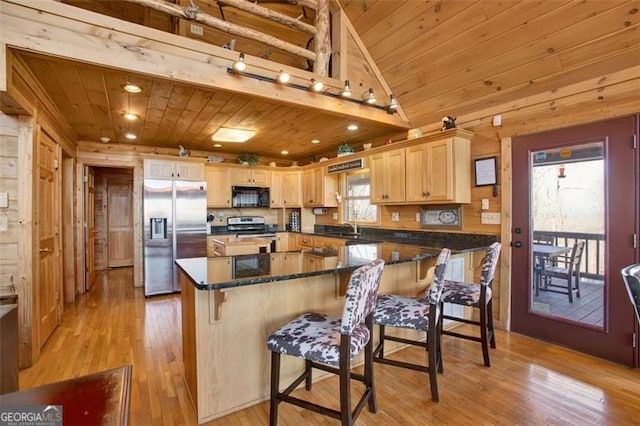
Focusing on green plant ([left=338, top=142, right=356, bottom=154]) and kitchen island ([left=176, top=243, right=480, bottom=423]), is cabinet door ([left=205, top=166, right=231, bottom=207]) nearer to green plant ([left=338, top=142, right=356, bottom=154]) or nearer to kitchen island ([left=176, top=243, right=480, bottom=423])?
green plant ([left=338, top=142, right=356, bottom=154])

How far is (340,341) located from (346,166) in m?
3.65

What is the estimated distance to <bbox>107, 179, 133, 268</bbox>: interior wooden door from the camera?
6.99m

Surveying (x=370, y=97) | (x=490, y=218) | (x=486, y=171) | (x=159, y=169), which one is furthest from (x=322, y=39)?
(x=159, y=169)

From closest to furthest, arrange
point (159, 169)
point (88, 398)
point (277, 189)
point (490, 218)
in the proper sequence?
point (88, 398) < point (490, 218) < point (159, 169) < point (277, 189)

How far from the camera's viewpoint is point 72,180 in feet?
15.1

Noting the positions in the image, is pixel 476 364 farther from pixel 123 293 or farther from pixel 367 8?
pixel 123 293

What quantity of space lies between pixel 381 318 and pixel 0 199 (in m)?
3.08

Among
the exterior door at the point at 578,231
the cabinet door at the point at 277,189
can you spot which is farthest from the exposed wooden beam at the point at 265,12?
the cabinet door at the point at 277,189

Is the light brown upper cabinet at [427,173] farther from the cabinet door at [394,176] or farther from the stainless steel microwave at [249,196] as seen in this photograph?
the stainless steel microwave at [249,196]

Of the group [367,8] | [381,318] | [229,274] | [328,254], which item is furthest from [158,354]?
[367,8]

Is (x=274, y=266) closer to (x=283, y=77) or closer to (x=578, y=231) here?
(x=283, y=77)

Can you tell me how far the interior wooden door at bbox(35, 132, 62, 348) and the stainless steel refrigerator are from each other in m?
1.20

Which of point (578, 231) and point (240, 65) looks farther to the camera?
point (578, 231)

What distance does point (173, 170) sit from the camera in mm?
4980
